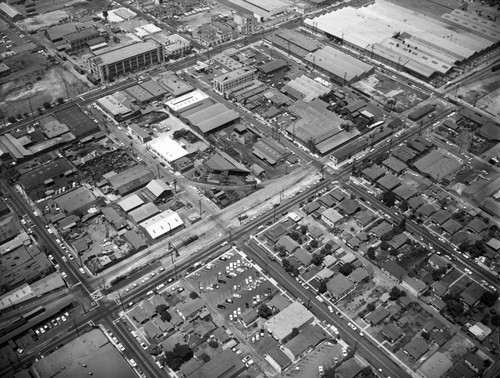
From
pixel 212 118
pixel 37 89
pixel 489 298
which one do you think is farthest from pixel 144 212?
pixel 489 298

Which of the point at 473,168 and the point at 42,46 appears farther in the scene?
the point at 42,46

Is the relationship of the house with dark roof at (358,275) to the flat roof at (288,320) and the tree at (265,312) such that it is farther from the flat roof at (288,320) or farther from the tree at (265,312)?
the tree at (265,312)

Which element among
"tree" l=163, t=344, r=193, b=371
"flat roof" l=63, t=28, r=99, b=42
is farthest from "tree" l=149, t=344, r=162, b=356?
"flat roof" l=63, t=28, r=99, b=42

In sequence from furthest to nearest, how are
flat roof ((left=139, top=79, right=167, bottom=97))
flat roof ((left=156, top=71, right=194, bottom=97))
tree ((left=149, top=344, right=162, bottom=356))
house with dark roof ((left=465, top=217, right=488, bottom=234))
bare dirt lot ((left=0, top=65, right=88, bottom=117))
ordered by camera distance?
flat roof ((left=156, top=71, right=194, bottom=97))
flat roof ((left=139, top=79, right=167, bottom=97))
bare dirt lot ((left=0, top=65, right=88, bottom=117))
house with dark roof ((left=465, top=217, right=488, bottom=234))
tree ((left=149, top=344, right=162, bottom=356))

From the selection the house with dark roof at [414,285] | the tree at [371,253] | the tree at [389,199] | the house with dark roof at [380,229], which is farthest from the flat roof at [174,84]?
the house with dark roof at [414,285]

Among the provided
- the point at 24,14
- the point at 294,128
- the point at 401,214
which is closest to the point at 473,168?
the point at 401,214

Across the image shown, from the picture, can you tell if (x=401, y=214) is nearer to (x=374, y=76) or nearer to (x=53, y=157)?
(x=374, y=76)

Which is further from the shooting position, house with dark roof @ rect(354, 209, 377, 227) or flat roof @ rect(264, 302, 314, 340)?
house with dark roof @ rect(354, 209, 377, 227)

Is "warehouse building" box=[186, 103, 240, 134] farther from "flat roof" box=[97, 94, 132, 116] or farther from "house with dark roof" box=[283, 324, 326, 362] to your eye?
"house with dark roof" box=[283, 324, 326, 362]
